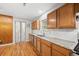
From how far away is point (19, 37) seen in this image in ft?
23.8

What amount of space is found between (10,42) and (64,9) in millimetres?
4480

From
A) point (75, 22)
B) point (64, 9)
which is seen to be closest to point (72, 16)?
point (75, 22)

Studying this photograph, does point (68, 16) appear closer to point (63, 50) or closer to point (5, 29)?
point (63, 50)

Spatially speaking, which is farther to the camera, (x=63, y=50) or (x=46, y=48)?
(x=46, y=48)

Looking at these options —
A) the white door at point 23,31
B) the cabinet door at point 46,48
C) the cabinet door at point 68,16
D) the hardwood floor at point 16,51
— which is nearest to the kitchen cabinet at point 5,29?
the hardwood floor at point 16,51

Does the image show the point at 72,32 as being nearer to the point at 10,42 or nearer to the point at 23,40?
the point at 10,42

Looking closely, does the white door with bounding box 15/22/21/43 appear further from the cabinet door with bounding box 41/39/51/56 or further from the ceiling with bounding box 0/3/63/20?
the cabinet door with bounding box 41/39/51/56

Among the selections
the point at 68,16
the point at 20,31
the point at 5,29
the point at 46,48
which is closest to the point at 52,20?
the point at 46,48

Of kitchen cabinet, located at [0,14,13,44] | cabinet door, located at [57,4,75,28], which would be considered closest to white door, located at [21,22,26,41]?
kitchen cabinet, located at [0,14,13,44]

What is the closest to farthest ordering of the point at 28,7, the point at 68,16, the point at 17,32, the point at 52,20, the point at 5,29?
the point at 68,16 → the point at 52,20 → the point at 28,7 → the point at 5,29 → the point at 17,32

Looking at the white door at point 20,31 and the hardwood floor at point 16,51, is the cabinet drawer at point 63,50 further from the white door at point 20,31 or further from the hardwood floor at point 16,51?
the white door at point 20,31

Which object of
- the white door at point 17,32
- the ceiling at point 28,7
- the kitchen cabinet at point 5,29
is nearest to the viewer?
the ceiling at point 28,7

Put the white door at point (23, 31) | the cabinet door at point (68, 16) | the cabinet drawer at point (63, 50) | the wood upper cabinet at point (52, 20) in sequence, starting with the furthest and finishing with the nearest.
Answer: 1. the white door at point (23, 31)
2. the wood upper cabinet at point (52, 20)
3. the cabinet door at point (68, 16)
4. the cabinet drawer at point (63, 50)

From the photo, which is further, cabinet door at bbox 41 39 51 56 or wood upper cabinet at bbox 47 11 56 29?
wood upper cabinet at bbox 47 11 56 29
